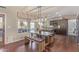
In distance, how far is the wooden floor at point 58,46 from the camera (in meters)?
2.40

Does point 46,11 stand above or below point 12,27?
above

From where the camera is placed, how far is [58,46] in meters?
2.44

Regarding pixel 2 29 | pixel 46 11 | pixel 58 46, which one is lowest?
pixel 58 46

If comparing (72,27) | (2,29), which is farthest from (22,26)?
(72,27)

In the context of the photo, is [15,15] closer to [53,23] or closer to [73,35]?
[53,23]

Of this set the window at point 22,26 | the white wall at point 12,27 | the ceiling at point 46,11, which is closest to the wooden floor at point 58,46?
the white wall at point 12,27

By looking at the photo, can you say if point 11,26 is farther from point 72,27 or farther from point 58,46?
point 72,27

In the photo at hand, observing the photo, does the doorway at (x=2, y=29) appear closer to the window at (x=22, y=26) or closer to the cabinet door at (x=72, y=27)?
the window at (x=22, y=26)

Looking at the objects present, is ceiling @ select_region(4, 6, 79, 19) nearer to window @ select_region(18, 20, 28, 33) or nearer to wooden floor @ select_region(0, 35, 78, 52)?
window @ select_region(18, 20, 28, 33)

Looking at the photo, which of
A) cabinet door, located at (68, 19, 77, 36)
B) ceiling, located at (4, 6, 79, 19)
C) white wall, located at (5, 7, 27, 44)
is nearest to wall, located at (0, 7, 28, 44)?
white wall, located at (5, 7, 27, 44)

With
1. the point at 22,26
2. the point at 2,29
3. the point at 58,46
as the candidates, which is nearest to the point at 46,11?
the point at 22,26

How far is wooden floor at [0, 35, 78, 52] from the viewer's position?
240 centimetres

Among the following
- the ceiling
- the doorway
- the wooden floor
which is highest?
the ceiling
